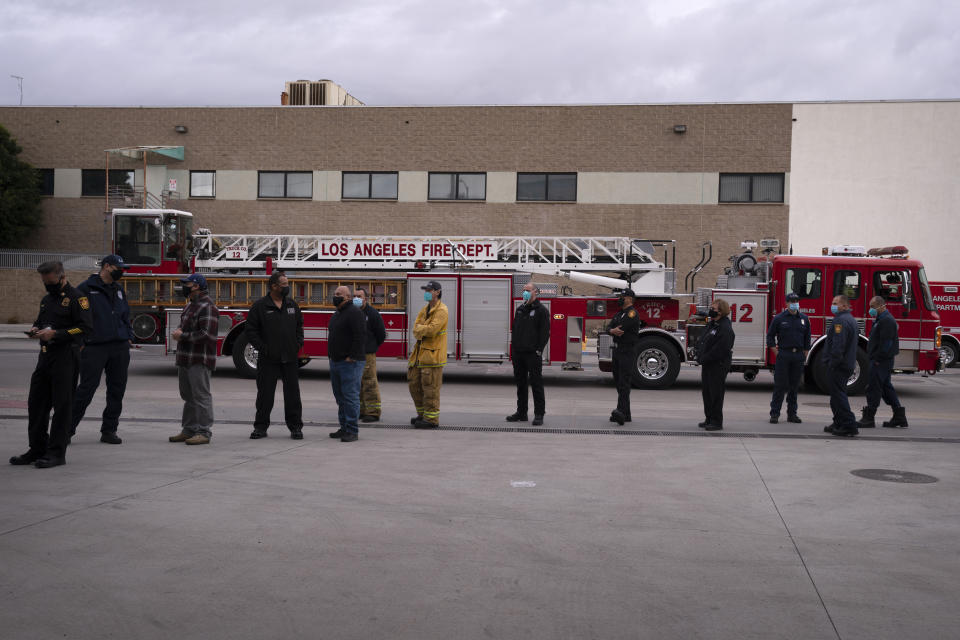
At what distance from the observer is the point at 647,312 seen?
1689cm

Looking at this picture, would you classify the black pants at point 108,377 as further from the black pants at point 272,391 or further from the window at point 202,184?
the window at point 202,184

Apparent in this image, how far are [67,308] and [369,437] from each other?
143 inches

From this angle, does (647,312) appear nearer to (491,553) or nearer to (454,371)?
(454,371)

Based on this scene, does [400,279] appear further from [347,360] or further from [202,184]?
[202,184]

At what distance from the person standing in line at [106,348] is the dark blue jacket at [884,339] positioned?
9.27m

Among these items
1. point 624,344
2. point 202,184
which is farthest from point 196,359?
point 202,184

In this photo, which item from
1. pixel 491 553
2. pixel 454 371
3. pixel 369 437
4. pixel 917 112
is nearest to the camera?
pixel 491 553

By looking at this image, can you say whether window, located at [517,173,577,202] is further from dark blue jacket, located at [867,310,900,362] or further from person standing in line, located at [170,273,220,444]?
person standing in line, located at [170,273,220,444]

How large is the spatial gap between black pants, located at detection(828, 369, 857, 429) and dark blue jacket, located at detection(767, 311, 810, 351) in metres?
0.95

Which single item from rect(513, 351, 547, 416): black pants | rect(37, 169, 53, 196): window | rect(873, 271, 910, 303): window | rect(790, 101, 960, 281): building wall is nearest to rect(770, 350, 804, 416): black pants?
rect(513, 351, 547, 416): black pants

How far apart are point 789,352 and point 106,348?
864 centimetres

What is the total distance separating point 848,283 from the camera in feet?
52.6

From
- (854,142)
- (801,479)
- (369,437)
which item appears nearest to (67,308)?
(369,437)

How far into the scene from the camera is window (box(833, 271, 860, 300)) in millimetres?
16031
